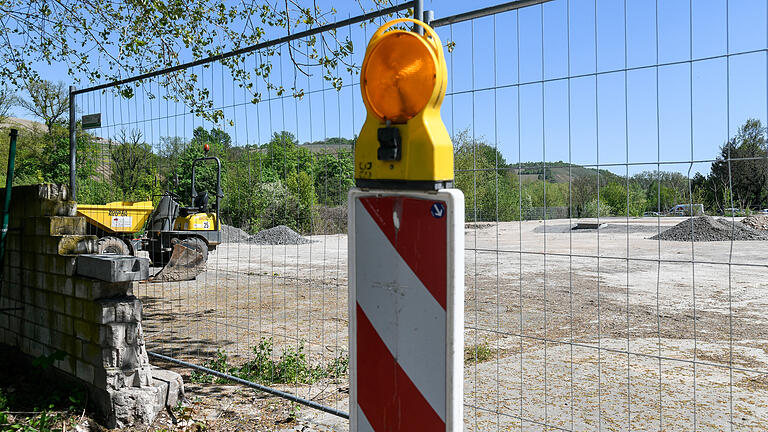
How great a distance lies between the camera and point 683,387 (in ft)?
18.2

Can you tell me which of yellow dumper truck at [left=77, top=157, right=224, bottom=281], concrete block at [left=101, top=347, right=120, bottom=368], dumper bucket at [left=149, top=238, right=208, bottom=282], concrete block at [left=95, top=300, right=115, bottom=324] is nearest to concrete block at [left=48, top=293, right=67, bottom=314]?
concrete block at [left=95, top=300, right=115, bottom=324]

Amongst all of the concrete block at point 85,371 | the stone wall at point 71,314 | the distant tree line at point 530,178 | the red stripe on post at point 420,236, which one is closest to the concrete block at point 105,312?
the stone wall at point 71,314

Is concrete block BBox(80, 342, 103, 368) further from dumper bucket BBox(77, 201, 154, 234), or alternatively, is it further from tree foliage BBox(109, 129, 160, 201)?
dumper bucket BBox(77, 201, 154, 234)

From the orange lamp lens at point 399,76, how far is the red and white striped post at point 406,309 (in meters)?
0.25

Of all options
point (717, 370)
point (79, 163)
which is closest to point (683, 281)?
point (717, 370)

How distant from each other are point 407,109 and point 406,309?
0.59m

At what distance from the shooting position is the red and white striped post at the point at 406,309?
5.19 feet

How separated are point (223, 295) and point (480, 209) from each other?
8790 millimetres

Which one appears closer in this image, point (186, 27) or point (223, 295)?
point (186, 27)

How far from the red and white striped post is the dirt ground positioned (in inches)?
41.6

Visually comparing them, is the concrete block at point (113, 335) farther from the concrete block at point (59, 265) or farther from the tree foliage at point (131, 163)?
the tree foliage at point (131, 163)

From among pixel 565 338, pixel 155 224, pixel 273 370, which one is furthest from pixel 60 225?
pixel 155 224

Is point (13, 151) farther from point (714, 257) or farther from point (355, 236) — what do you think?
point (714, 257)

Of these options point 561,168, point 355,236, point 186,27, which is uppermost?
point 186,27
